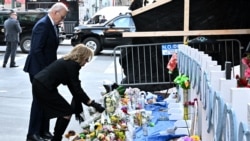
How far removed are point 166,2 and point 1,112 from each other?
363 cm

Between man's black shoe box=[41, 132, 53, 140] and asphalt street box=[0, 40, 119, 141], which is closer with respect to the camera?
man's black shoe box=[41, 132, 53, 140]

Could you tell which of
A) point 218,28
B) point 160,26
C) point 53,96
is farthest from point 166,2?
point 53,96

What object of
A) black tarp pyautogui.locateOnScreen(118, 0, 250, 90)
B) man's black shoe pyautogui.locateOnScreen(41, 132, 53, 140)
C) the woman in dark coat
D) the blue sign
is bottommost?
man's black shoe pyautogui.locateOnScreen(41, 132, 53, 140)

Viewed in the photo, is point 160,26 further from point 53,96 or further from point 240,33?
point 53,96

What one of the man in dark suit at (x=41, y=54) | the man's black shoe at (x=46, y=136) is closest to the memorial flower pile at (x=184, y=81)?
the man in dark suit at (x=41, y=54)

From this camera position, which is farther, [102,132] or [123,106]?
[123,106]

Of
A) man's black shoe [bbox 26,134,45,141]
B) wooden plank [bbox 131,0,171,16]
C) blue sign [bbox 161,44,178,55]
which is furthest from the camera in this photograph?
wooden plank [bbox 131,0,171,16]

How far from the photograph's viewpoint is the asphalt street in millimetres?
7605

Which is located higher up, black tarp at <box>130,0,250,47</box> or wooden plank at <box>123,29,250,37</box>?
black tarp at <box>130,0,250,47</box>

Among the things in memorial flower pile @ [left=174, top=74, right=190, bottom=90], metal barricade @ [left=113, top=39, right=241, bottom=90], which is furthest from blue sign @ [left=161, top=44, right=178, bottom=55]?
memorial flower pile @ [left=174, top=74, right=190, bottom=90]

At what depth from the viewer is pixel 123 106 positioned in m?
6.59

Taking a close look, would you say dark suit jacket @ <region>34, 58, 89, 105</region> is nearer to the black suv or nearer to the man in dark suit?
the man in dark suit

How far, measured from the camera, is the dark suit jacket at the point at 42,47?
6664 mm

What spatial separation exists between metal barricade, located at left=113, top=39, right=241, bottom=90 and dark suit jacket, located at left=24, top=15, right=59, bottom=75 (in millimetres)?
2652
